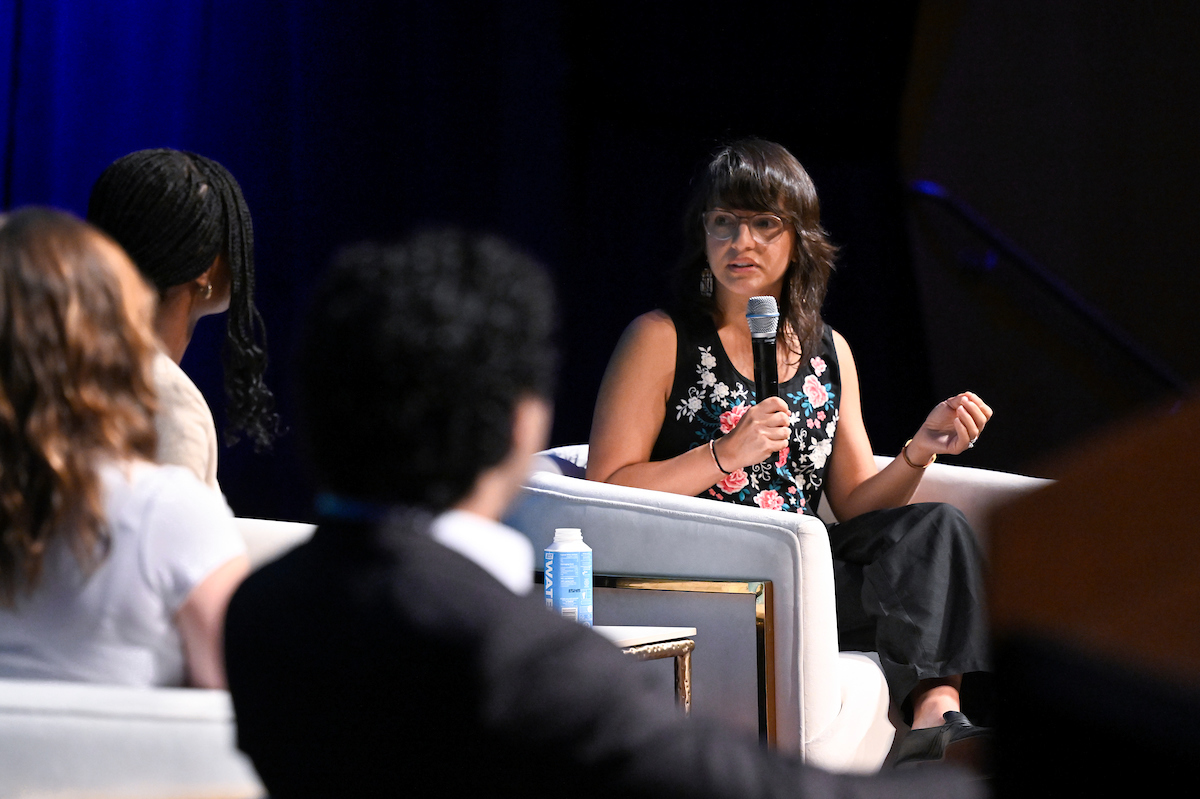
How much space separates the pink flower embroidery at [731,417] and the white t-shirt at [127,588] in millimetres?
1266

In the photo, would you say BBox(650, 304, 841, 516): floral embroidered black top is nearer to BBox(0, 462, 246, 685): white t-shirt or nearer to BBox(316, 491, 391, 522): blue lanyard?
BBox(0, 462, 246, 685): white t-shirt

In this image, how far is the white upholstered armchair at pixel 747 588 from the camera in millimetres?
1656

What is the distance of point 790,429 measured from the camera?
2.09 metres

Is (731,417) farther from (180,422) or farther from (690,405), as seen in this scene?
(180,422)

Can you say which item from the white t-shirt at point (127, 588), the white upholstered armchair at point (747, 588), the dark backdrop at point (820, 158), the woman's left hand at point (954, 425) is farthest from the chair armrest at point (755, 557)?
the dark backdrop at point (820, 158)

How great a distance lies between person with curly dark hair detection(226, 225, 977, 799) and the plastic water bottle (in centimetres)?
100

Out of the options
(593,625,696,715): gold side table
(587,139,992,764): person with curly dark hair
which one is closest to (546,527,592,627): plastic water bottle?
(593,625,696,715): gold side table

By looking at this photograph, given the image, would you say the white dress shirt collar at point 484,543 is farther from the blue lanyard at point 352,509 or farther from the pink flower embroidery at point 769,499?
the pink flower embroidery at point 769,499

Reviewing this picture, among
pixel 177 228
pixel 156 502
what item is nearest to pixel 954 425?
pixel 177 228

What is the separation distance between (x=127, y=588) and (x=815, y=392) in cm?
151

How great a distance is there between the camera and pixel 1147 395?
3598 millimetres

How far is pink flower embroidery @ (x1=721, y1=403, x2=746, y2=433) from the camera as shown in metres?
2.08

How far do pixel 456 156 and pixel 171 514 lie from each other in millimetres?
2398

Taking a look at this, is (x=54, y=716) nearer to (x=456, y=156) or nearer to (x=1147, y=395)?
(x=456, y=156)
